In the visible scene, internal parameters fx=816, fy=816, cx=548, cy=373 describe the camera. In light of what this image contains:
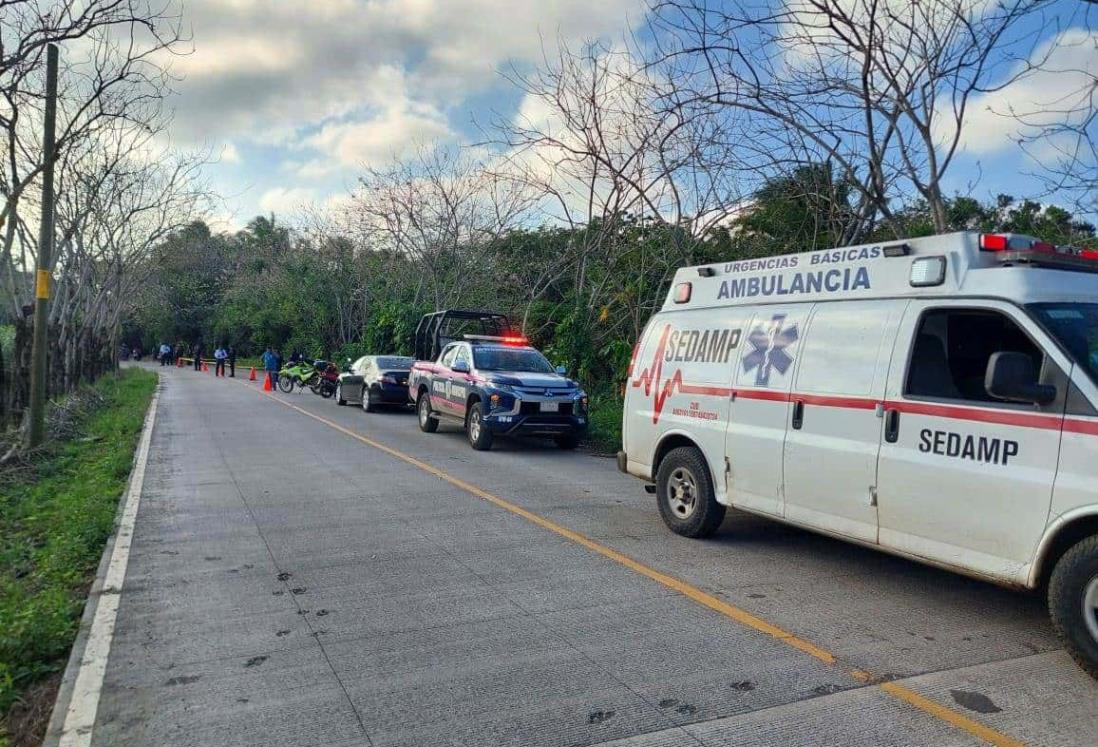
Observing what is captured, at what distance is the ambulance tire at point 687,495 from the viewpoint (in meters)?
7.00

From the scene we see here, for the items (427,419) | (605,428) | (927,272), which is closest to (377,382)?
(427,419)

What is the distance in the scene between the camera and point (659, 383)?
25.3 feet

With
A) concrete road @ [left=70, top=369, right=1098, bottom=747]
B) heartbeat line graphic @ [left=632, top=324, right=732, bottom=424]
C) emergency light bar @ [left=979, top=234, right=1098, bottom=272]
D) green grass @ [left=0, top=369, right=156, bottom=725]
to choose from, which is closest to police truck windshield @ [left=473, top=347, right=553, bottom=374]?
green grass @ [left=0, top=369, right=156, bottom=725]

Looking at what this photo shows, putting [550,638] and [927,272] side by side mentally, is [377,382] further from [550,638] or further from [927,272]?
[927,272]

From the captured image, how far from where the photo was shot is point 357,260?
117ft

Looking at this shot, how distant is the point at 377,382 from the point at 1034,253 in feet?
58.0

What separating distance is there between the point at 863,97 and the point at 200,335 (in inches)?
2579

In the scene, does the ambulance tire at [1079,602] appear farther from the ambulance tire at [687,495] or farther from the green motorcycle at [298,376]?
the green motorcycle at [298,376]

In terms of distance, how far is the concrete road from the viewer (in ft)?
12.3

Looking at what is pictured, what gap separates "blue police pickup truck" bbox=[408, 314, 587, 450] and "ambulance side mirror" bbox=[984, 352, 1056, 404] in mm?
9267

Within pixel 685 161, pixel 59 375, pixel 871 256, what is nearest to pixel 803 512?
pixel 871 256

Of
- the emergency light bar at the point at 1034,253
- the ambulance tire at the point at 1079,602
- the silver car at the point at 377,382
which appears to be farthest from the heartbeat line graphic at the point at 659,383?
the silver car at the point at 377,382

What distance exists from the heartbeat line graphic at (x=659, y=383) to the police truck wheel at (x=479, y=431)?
570 centimetres

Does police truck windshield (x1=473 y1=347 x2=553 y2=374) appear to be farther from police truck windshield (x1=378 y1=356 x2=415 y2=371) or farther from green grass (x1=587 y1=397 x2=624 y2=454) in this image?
police truck windshield (x1=378 y1=356 x2=415 y2=371)
